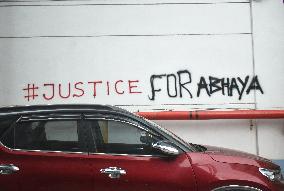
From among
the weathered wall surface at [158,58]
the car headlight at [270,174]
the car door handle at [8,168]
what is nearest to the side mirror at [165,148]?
the car headlight at [270,174]

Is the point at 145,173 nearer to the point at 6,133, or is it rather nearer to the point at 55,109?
the point at 55,109

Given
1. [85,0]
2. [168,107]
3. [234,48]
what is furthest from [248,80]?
[85,0]

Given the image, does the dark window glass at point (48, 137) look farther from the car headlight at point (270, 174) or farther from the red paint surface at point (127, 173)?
the car headlight at point (270, 174)

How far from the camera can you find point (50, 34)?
9141 millimetres

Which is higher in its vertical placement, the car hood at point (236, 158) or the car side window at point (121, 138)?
the car side window at point (121, 138)

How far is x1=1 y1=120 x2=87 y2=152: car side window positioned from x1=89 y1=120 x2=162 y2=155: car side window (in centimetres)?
18

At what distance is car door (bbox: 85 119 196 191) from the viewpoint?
4.25m

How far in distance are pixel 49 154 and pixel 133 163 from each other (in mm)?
877

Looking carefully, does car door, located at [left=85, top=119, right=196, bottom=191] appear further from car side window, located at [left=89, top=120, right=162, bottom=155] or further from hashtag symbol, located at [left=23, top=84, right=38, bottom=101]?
hashtag symbol, located at [left=23, top=84, right=38, bottom=101]

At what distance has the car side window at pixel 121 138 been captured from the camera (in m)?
4.46

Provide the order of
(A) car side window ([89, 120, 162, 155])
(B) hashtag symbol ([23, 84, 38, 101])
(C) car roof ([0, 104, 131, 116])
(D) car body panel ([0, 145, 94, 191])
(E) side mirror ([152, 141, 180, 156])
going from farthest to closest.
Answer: (B) hashtag symbol ([23, 84, 38, 101]), (C) car roof ([0, 104, 131, 116]), (A) car side window ([89, 120, 162, 155]), (E) side mirror ([152, 141, 180, 156]), (D) car body panel ([0, 145, 94, 191])

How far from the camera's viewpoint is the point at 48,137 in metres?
4.50

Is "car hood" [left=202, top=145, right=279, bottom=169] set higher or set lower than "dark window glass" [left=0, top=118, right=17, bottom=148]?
lower

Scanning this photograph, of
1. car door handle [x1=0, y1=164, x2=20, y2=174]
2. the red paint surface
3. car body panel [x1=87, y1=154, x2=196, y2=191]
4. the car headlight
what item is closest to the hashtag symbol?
the red paint surface
